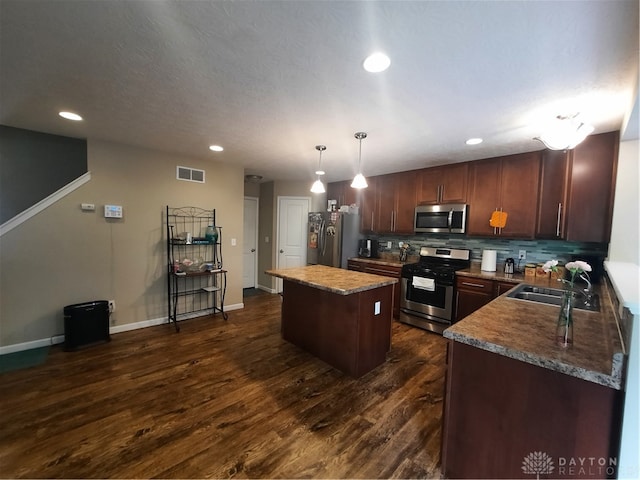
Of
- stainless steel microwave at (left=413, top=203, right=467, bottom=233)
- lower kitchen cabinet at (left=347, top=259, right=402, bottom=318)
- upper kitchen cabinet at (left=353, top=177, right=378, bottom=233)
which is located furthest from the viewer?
upper kitchen cabinet at (left=353, top=177, right=378, bottom=233)

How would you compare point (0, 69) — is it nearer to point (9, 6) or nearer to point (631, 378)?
point (9, 6)

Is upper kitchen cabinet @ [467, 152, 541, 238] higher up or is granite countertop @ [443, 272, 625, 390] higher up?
upper kitchen cabinet @ [467, 152, 541, 238]

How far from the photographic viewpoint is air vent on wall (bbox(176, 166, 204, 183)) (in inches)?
148

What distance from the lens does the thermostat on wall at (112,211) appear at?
10.7ft

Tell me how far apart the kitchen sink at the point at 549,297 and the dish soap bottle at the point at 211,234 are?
12.0 ft

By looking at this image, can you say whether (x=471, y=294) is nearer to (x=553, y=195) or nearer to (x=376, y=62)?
(x=553, y=195)

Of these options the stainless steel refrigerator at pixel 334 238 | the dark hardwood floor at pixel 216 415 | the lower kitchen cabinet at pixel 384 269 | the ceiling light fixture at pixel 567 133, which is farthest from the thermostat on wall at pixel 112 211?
the ceiling light fixture at pixel 567 133

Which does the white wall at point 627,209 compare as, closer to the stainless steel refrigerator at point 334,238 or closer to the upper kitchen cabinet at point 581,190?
the upper kitchen cabinet at point 581,190

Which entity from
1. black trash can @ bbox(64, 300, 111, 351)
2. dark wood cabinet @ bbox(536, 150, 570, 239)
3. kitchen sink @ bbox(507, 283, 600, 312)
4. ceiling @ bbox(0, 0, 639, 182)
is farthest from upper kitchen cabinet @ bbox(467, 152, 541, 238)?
black trash can @ bbox(64, 300, 111, 351)

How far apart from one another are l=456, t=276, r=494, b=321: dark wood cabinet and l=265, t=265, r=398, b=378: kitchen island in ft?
3.87

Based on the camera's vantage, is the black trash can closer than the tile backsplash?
Yes

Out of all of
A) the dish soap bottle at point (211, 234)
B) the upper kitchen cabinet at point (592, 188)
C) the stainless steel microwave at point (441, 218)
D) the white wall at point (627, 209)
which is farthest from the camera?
the dish soap bottle at point (211, 234)

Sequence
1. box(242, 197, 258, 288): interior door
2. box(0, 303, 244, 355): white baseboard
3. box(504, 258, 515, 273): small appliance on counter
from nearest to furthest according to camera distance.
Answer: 1. box(0, 303, 244, 355): white baseboard
2. box(504, 258, 515, 273): small appliance on counter
3. box(242, 197, 258, 288): interior door

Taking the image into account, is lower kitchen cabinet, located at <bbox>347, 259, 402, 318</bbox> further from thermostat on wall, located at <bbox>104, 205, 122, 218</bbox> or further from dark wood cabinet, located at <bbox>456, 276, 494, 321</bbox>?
thermostat on wall, located at <bbox>104, 205, 122, 218</bbox>
